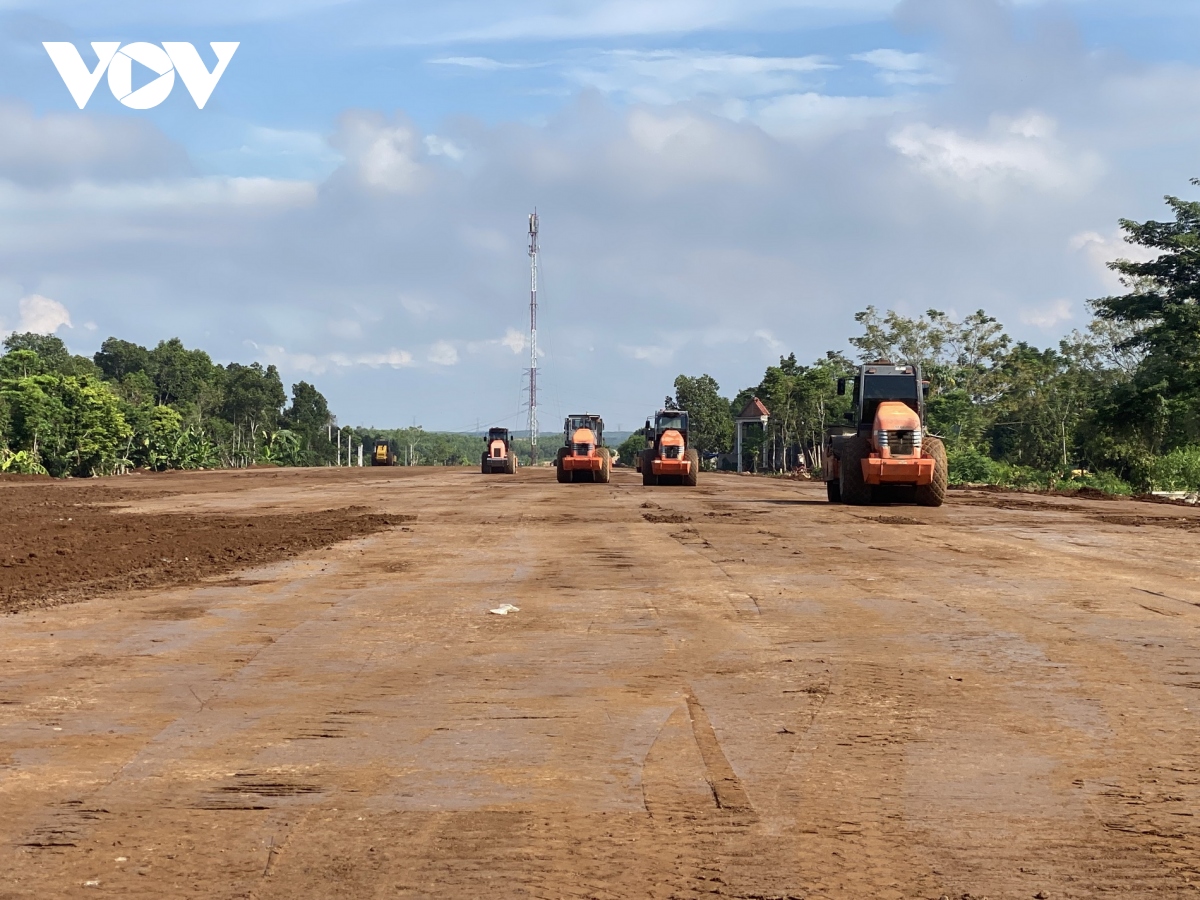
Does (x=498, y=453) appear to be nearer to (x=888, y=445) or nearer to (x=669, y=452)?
(x=669, y=452)

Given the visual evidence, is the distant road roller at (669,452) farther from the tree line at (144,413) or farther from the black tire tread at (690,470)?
the tree line at (144,413)

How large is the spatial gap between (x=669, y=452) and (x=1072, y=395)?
34.2 metres

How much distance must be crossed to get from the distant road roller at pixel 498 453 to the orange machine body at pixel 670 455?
27.2m

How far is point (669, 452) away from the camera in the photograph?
44.3m

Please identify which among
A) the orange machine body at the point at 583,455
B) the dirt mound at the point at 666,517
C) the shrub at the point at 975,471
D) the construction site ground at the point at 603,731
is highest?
the orange machine body at the point at 583,455

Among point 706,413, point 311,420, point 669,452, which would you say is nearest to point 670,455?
point 669,452

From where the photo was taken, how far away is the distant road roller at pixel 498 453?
70750mm

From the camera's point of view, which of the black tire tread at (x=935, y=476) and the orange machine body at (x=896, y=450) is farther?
the black tire tread at (x=935, y=476)

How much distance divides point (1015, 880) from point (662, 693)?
12.2 feet

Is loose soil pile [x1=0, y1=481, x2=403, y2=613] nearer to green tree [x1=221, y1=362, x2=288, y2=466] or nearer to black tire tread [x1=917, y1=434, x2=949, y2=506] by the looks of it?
black tire tread [x1=917, y1=434, x2=949, y2=506]

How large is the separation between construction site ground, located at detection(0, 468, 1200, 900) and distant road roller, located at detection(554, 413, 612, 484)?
104 feet

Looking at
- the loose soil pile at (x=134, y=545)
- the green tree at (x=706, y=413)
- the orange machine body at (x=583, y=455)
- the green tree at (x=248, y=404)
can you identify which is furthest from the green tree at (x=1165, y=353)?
the green tree at (x=248, y=404)

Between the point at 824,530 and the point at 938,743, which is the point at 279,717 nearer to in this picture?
the point at 938,743

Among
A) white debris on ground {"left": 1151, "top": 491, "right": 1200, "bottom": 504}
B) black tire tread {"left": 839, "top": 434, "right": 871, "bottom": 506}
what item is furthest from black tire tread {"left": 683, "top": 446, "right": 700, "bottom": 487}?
white debris on ground {"left": 1151, "top": 491, "right": 1200, "bottom": 504}
